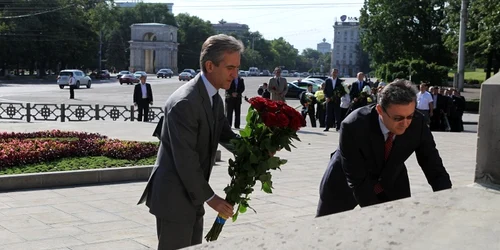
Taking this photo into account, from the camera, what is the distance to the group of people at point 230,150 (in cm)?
341

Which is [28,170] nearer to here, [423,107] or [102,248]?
[102,248]

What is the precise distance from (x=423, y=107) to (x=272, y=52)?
14573 cm

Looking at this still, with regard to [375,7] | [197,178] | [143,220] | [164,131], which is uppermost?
[375,7]

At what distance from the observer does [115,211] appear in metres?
7.28

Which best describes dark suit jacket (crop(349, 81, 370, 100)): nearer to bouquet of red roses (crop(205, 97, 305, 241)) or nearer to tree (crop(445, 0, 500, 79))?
bouquet of red roses (crop(205, 97, 305, 241))

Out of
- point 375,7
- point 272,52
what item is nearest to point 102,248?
point 375,7

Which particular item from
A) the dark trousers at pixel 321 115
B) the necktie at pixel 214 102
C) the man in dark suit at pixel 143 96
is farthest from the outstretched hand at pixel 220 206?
the dark trousers at pixel 321 115

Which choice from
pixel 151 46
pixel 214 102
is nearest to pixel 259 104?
pixel 214 102

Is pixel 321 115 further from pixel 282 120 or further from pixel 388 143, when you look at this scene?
pixel 282 120

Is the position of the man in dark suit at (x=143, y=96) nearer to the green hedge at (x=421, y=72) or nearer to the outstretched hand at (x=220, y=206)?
the outstretched hand at (x=220, y=206)

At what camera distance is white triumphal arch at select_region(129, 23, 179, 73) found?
105438 mm

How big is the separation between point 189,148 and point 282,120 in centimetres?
54

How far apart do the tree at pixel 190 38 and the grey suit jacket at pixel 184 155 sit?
114m

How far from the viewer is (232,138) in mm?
3783
